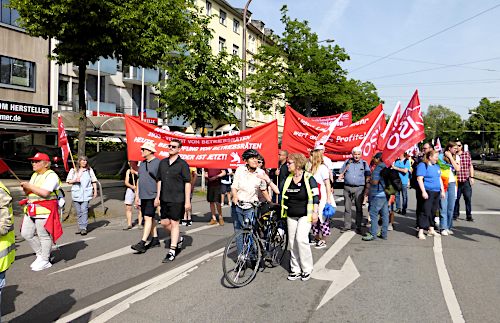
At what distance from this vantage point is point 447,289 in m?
5.57

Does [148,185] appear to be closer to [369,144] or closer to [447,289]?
[447,289]

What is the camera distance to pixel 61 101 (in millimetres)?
28703

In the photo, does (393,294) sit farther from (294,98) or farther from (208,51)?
(294,98)

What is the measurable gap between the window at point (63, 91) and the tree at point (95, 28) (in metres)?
18.0

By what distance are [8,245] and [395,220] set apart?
949 cm

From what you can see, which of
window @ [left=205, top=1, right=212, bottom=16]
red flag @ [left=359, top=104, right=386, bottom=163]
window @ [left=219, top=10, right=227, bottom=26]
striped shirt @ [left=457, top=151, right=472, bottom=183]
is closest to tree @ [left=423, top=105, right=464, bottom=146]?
window @ [left=219, top=10, right=227, bottom=26]

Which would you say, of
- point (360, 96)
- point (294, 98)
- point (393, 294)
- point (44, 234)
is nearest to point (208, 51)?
point (44, 234)

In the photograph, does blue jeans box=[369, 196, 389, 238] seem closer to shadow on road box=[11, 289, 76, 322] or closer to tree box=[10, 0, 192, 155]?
shadow on road box=[11, 289, 76, 322]

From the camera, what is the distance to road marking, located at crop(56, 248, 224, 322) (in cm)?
468

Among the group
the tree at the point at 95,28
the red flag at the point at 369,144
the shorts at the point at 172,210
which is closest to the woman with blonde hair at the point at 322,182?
the red flag at the point at 369,144

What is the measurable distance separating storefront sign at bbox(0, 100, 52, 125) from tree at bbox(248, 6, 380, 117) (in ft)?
50.7

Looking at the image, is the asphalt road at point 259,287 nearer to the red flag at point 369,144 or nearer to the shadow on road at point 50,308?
the shadow on road at point 50,308

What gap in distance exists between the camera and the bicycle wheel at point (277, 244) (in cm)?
668

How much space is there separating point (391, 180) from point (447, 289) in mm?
3422
